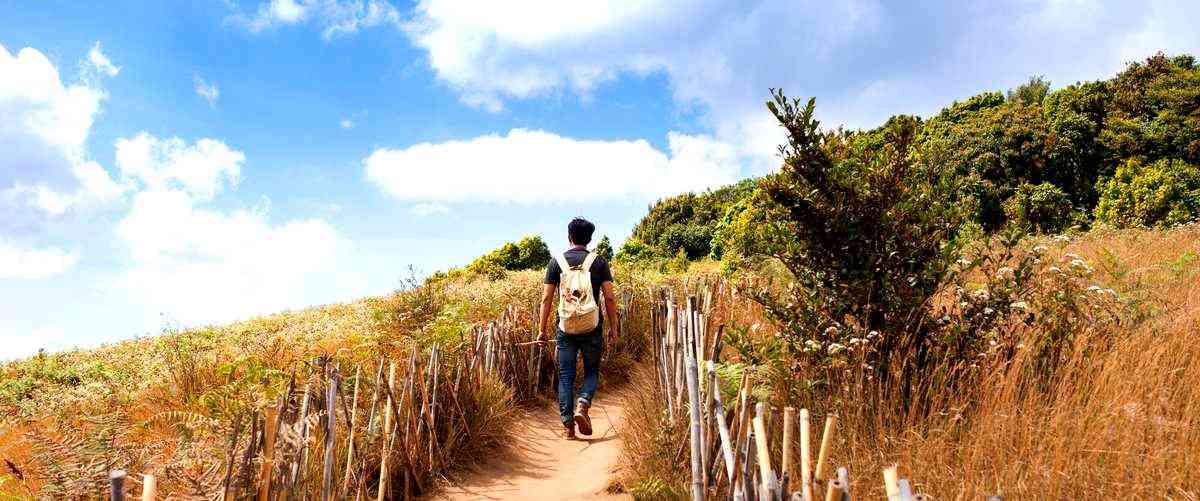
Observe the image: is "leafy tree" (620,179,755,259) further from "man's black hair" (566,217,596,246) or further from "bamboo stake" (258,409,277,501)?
"bamboo stake" (258,409,277,501)

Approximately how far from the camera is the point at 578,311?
577 centimetres

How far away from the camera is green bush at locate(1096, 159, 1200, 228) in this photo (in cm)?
1720

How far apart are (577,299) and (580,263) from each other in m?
0.32

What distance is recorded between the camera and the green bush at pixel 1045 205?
1884 cm

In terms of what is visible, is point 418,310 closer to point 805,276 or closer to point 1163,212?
point 805,276

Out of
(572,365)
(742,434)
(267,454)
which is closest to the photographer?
(267,454)

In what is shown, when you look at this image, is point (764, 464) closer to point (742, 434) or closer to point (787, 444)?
point (787, 444)

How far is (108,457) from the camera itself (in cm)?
294

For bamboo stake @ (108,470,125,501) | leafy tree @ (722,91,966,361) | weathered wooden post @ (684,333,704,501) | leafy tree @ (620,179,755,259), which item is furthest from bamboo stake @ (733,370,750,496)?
leafy tree @ (620,179,755,259)

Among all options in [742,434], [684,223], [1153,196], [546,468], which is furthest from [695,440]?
[684,223]

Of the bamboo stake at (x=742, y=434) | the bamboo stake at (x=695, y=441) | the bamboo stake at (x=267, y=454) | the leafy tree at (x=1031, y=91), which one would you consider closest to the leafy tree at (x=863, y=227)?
the bamboo stake at (x=695, y=441)

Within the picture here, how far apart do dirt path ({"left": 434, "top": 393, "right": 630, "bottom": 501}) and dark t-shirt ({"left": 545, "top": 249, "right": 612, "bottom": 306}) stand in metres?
1.29

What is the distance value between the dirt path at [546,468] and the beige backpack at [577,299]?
1029mm

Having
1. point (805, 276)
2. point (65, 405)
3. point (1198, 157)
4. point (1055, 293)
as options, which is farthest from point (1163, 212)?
point (65, 405)
